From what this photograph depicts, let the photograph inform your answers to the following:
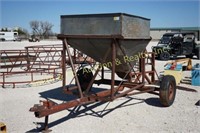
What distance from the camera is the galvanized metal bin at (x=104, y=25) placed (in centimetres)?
572

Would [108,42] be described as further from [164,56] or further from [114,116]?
[164,56]

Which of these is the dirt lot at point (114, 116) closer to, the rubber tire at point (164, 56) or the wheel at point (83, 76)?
the wheel at point (83, 76)

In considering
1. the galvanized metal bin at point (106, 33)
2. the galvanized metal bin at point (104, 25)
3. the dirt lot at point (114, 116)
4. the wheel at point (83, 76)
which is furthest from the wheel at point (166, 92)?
the wheel at point (83, 76)

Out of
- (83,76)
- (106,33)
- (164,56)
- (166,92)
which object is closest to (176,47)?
(164,56)

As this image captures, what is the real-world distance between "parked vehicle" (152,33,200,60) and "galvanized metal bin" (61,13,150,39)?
12.4 metres

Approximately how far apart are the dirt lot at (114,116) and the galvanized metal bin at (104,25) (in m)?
1.82

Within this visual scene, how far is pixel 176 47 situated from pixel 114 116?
14.3 meters

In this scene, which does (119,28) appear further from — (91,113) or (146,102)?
(146,102)

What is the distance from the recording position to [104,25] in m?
5.88

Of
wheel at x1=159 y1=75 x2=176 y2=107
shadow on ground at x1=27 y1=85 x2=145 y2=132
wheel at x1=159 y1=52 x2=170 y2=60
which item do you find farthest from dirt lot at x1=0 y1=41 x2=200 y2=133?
wheel at x1=159 y1=52 x2=170 y2=60

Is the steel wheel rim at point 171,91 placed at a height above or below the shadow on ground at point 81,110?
above

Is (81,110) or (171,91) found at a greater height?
(171,91)

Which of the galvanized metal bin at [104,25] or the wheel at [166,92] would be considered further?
the wheel at [166,92]

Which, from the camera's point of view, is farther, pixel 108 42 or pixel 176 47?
pixel 176 47
